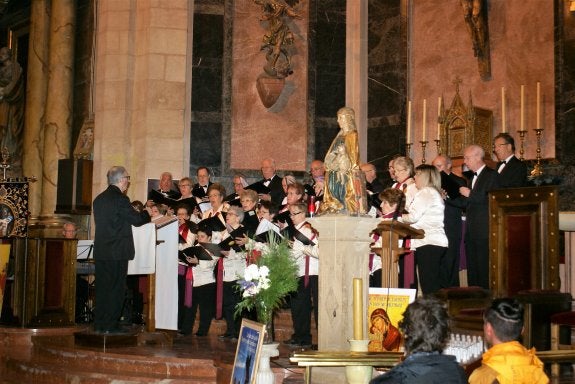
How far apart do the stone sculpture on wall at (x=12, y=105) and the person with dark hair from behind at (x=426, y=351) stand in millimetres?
16855

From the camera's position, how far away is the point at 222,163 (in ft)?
46.2

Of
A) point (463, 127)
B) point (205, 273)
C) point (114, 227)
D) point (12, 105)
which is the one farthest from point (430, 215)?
point (12, 105)

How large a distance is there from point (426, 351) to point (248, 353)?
268cm

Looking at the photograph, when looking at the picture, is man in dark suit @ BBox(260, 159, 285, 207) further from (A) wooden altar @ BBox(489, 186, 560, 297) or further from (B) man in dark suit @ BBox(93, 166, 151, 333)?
(A) wooden altar @ BBox(489, 186, 560, 297)

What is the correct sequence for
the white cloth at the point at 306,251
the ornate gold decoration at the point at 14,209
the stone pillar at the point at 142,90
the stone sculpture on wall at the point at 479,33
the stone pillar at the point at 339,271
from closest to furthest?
the stone pillar at the point at 339,271
the white cloth at the point at 306,251
the ornate gold decoration at the point at 14,209
the stone sculpture on wall at the point at 479,33
the stone pillar at the point at 142,90

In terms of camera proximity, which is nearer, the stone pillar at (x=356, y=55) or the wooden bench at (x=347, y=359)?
the wooden bench at (x=347, y=359)

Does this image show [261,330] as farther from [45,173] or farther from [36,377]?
[45,173]

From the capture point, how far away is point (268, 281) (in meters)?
7.64

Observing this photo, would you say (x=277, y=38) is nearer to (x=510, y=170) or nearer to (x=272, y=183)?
(x=272, y=183)

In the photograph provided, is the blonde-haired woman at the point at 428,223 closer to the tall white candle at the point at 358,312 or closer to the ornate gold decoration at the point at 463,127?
the tall white candle at the point at 358,312

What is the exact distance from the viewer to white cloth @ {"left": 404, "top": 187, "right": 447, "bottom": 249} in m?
8.49

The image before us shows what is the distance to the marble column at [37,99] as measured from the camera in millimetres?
17484

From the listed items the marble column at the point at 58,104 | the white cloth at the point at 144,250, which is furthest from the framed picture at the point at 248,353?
the marble column at the point at 58,104

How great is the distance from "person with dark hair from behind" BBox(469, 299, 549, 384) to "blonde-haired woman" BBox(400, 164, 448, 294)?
13.7 feet
